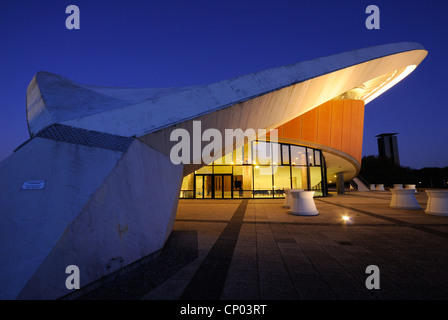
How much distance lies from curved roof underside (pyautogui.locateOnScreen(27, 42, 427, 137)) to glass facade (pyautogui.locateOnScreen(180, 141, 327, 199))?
10.7 meters

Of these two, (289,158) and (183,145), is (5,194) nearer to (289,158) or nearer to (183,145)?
(183,145)

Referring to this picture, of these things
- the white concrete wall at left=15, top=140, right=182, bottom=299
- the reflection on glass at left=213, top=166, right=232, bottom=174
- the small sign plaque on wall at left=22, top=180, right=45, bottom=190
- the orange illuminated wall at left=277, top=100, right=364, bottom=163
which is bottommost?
the white concrete wall at left=15, top=140, right=182, bottom=299

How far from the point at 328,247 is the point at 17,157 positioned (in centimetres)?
622

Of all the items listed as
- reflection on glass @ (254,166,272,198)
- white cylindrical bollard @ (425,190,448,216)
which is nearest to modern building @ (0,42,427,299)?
white cylindrical bollard @ (425,190,448,216)

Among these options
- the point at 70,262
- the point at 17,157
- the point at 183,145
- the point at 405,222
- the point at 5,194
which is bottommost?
the point at 405,222

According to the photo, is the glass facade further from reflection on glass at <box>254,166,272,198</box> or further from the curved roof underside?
the curved roof underside

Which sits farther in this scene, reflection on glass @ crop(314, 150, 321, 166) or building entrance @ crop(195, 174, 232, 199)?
reflection on glass @ crop(314, 150, 321, 166)

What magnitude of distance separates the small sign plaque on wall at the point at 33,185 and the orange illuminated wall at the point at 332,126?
19334mm

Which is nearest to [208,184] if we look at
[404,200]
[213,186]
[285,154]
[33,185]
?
[213,186]

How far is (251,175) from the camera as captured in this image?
20203 millimetres

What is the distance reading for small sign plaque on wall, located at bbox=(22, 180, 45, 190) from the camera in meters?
2.89

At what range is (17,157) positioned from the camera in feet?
10.5
